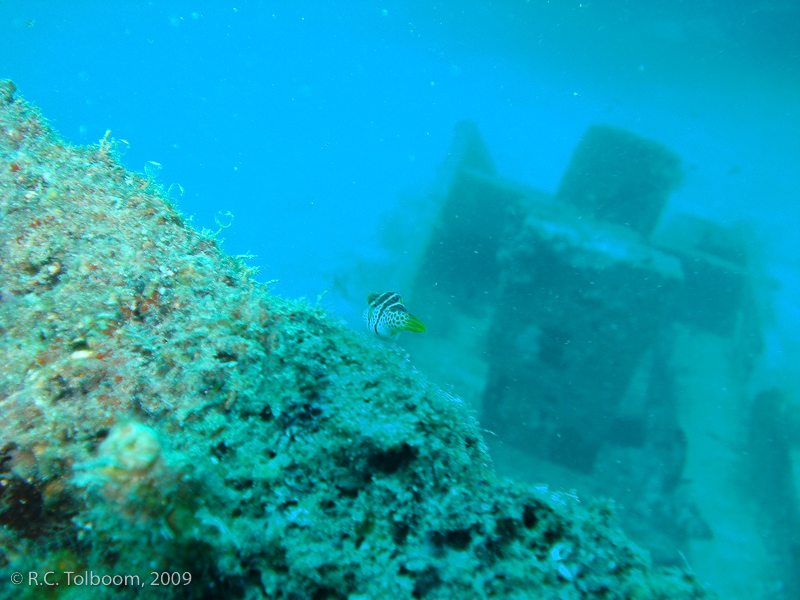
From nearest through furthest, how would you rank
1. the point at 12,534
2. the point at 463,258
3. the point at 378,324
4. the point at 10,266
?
the point at 12,534 → the point at 10,266 → the point at 378,324 → the point at 463,258

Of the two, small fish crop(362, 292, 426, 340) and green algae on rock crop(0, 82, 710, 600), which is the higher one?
small fish crop(362, 292, 426, 340)

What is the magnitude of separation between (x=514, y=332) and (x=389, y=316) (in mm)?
8308

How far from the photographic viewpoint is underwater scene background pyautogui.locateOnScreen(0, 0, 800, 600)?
4.16 feet

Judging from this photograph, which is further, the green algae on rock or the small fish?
the small fish

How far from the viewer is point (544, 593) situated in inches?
44.0

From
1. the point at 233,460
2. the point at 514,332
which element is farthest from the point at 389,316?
the point at 514,332

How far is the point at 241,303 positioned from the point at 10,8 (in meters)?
107

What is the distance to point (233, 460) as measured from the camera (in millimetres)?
1327

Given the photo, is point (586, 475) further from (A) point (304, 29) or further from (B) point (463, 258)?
(A) point (304, 29)

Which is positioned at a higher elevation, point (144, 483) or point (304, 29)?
point (304, 29)

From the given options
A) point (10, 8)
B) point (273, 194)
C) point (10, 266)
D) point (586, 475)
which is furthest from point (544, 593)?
point (10, 8)

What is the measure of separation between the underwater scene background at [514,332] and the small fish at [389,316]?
0.56ft

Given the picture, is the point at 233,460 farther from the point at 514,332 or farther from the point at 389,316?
the point at 514,332

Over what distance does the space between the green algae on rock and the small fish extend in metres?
0.88
